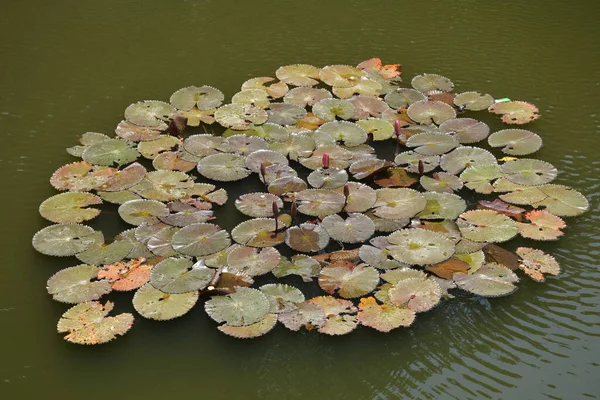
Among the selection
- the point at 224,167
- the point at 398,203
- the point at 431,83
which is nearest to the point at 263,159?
the point at 224,167

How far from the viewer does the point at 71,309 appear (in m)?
3.08

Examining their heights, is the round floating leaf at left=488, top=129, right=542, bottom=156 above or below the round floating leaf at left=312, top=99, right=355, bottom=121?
above

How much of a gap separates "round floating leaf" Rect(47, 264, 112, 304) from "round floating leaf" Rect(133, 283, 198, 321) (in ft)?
0.62

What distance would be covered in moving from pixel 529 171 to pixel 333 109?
1414 mm

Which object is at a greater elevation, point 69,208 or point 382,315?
point 382,315

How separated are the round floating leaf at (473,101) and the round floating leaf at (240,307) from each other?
239 centimetres

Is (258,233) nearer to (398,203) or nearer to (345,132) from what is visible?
(398,203)

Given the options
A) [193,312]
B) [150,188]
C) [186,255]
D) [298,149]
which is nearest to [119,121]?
[150,188]

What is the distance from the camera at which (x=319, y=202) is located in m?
3.73

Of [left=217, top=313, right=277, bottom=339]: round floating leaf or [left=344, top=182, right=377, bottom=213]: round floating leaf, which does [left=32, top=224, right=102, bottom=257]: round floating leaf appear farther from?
[left=344, top=182, right=377, bottom=213]: round floating leaf

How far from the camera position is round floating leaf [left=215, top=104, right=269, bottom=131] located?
444 cm

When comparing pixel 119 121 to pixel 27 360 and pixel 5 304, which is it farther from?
pixel 27 360

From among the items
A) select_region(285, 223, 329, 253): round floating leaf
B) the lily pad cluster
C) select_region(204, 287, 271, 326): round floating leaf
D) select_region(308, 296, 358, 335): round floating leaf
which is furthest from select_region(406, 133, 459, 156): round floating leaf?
select_region(204, 287, 271, 326): round floating leaf

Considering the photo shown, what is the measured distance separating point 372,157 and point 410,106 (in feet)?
2.22
